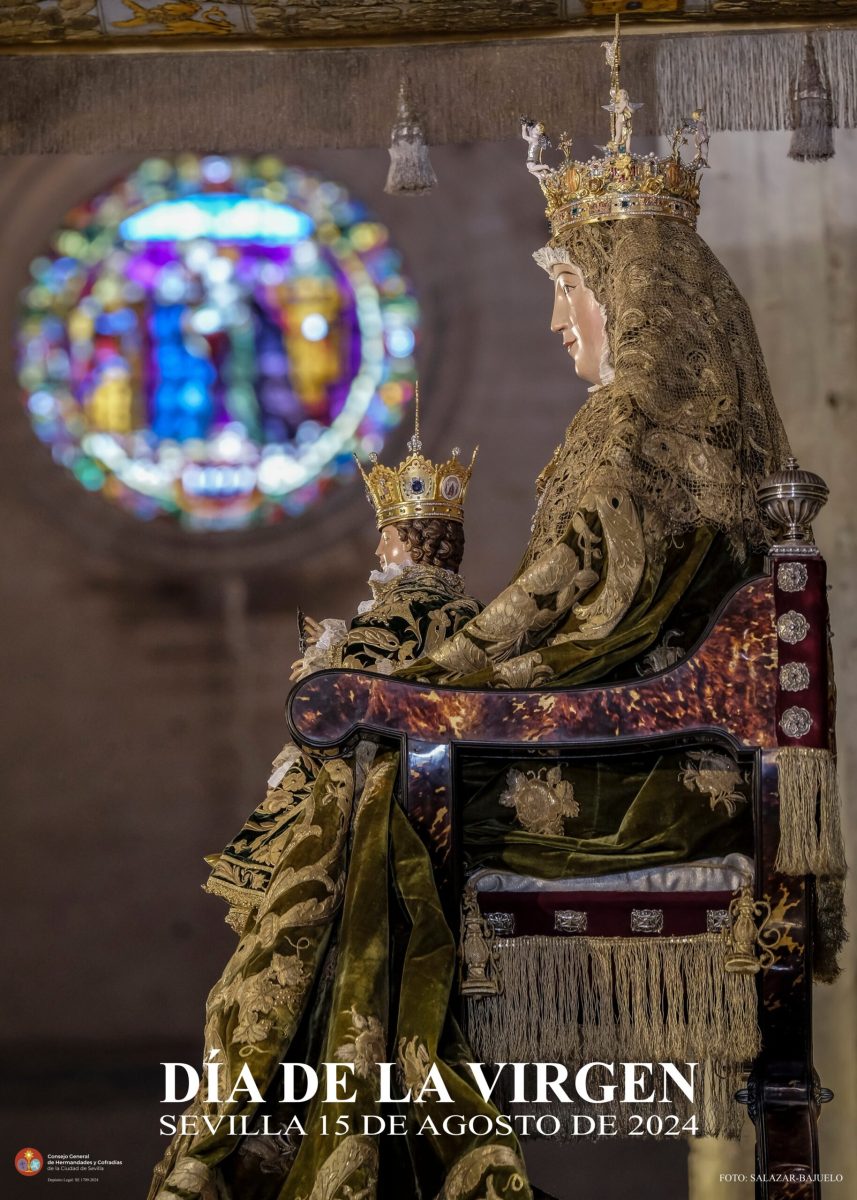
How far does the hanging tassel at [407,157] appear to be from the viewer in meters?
5.45

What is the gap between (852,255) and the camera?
558 centimetres

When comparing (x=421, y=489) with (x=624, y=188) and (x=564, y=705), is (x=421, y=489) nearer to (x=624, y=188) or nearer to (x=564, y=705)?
(x=624, y=188)

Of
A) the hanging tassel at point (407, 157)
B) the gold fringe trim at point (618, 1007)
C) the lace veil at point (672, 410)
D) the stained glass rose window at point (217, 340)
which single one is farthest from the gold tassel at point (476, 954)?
the hanging tassel at point (407, 157)

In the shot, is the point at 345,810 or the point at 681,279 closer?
the point at 345,810

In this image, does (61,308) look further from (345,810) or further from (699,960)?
(699,960)

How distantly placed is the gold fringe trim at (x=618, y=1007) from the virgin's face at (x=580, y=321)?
48.0 inches

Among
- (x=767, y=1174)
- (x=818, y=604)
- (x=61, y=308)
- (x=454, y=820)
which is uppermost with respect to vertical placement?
(x=61, y=308)

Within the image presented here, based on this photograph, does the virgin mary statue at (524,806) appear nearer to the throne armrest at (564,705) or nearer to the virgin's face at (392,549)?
the throne armrest at (564,705)

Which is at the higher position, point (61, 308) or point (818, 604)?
point (61, 308)

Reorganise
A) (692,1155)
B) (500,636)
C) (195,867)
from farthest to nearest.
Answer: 1. (195,867)
2. (692,1155)
3. (500,636)

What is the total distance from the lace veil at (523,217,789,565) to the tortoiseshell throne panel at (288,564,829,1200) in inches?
12.9

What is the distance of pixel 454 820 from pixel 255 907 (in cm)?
49

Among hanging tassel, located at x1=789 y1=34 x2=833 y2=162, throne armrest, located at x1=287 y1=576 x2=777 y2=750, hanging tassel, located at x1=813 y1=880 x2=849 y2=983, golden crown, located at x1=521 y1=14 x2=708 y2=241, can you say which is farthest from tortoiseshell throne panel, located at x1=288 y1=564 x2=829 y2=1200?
hanging tassel, located at x1=789 y1=34 x2=833 y2=162

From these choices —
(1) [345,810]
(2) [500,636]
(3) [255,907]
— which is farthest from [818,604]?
(3) [255,907]
